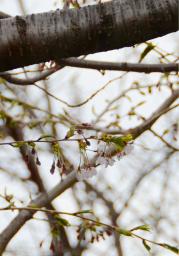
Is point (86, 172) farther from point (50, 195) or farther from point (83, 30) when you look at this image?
point (50, 195)

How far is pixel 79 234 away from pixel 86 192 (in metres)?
3.23

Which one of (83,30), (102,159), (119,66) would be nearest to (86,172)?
(102,159)

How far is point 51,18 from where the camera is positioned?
1.18m

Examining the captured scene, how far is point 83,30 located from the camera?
1146 mm

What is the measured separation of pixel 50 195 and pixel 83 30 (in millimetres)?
1150

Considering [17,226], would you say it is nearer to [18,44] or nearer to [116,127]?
[116,127]

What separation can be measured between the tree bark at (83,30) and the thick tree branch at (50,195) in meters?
0.93

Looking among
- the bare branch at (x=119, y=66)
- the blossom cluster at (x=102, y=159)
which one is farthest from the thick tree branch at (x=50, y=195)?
the blossom cluster at (x=102, y=159)

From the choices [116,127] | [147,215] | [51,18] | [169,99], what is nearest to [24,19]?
[51,18]

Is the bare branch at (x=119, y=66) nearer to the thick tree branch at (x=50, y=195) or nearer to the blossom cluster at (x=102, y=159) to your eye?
the blossom cluster at (x=102, y=159)

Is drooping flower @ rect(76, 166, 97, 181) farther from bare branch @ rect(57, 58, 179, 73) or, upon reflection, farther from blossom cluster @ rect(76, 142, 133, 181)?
bare branch @ rect(57, 58, 179, 73)

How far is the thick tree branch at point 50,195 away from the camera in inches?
76.8

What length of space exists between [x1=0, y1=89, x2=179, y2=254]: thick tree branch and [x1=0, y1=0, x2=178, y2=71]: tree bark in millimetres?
928

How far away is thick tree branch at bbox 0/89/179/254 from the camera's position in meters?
1.95
